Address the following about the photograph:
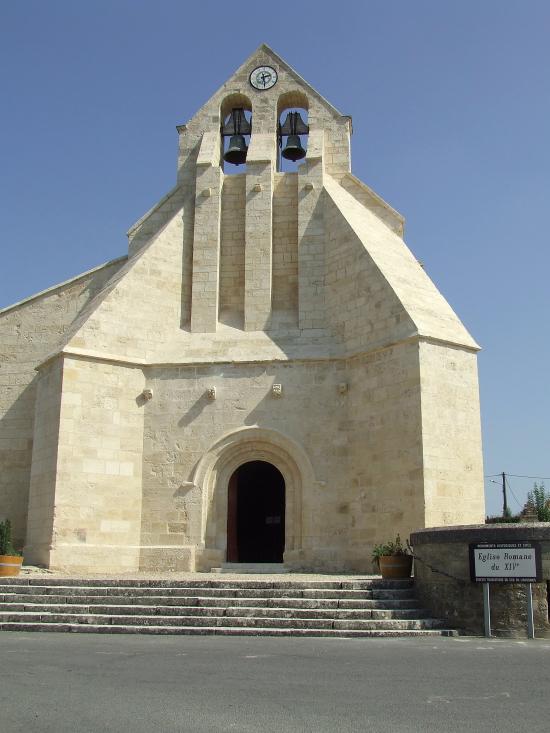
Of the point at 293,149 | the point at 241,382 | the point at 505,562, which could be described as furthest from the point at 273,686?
the point at 293,149

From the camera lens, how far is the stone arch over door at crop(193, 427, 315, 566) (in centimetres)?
1705

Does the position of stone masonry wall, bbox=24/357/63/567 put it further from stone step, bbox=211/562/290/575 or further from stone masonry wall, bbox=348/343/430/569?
stone masonry wall, bbox=348/343/430/569

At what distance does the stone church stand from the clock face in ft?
4.14

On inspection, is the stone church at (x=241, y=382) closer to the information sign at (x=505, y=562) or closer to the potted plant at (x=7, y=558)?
the potted plant at (x=7, y=558)

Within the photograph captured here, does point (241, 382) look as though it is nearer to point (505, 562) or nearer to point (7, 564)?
point (7, 564)

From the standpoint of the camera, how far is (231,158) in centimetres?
2141

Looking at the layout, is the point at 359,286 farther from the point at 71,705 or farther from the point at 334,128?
the point at 71,705

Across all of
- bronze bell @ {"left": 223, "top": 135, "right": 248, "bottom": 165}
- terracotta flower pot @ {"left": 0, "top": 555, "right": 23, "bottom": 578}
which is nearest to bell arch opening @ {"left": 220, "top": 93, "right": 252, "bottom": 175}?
bronze bell @ {"left": 223, "top": 135, "right": 248, "bottom": 165}

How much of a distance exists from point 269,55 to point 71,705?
18952 mm

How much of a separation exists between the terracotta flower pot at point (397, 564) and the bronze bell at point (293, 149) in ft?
40.4

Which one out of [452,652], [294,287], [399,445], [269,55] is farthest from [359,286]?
[452,652]

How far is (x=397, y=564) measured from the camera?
12.6 m

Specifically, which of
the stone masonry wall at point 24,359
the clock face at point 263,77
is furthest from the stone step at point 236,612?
the clock face at point 263,77

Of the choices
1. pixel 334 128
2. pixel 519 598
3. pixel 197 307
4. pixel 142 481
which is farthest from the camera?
pixel 334 128
